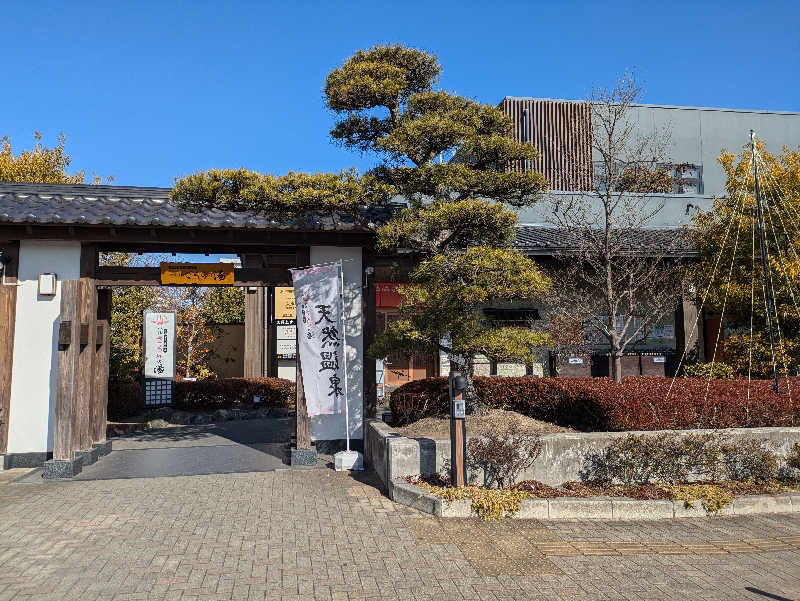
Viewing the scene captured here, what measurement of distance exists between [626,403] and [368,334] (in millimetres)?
3896

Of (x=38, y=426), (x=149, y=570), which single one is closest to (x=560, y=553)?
(x=149, y=570)

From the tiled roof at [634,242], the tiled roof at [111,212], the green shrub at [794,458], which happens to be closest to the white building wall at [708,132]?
the tiled roof at [634,242]

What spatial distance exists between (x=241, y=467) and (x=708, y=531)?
245 inches

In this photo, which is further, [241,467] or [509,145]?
[241,467]

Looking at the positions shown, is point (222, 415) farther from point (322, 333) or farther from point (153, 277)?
point (322, 333)

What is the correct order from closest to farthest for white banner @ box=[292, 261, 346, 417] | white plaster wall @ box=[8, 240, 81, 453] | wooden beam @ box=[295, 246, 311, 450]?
1. white banner @ box=[292, 261, 346, 417]
2. wooden beam @ box=[295, 246, 311, 450]
3. white plaster wall @ box=[8, 240, 81, 453]

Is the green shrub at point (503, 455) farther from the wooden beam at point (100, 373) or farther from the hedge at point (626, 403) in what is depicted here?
the wooden beam at point (100, 373)

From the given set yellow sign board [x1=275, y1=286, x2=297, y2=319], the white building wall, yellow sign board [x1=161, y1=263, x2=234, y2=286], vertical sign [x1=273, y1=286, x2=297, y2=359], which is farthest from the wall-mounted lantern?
the white building wall

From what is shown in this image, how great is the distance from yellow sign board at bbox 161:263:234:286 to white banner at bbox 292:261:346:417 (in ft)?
3.88

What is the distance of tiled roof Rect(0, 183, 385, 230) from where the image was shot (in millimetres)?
8922

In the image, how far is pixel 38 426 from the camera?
369 inches

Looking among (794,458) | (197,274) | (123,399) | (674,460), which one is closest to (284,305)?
(123,399)

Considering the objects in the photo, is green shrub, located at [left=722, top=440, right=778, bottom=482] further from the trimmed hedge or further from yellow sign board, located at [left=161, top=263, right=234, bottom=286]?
the trimmed hedge

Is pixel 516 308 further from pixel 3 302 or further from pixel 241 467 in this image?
pixel 3 302
